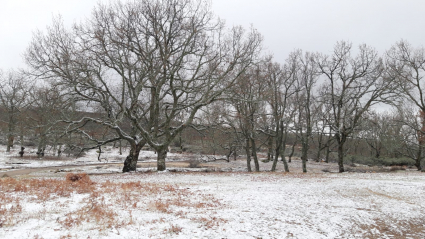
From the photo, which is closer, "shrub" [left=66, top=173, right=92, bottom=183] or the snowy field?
the snowy field

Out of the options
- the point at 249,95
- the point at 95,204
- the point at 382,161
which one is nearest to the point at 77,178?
the point at 95,204

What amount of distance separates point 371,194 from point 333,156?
48.8m

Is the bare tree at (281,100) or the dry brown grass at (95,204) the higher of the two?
the bare tree at (281,100)

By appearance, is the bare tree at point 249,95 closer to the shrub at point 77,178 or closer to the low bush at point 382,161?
the shrub at point 77,178

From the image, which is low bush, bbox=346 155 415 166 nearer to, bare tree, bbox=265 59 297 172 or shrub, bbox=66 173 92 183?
bare tree, bbox=265 59 297 172

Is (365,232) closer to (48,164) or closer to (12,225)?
(12,225)

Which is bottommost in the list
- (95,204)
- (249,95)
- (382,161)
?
(95,204)

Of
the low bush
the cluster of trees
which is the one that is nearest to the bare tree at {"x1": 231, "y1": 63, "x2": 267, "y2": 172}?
the cluster of trees

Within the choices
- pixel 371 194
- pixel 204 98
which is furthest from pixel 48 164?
pixel 371 194

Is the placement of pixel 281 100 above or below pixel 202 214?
above

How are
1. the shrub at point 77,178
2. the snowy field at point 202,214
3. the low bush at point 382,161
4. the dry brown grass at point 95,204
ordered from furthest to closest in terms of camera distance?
1. the low bush at point 382,161
2. the shrub at point 77,178
3. the dry brown grass at point 95,204
4. the snowy field at point 202,214

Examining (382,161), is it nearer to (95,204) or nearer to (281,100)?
(281,100)

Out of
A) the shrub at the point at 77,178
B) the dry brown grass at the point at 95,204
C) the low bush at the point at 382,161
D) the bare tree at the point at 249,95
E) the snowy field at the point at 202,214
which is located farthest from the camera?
the low bush at the point at 382,161

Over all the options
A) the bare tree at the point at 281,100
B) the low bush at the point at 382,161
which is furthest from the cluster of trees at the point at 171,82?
the low bush at the point at 382,161
